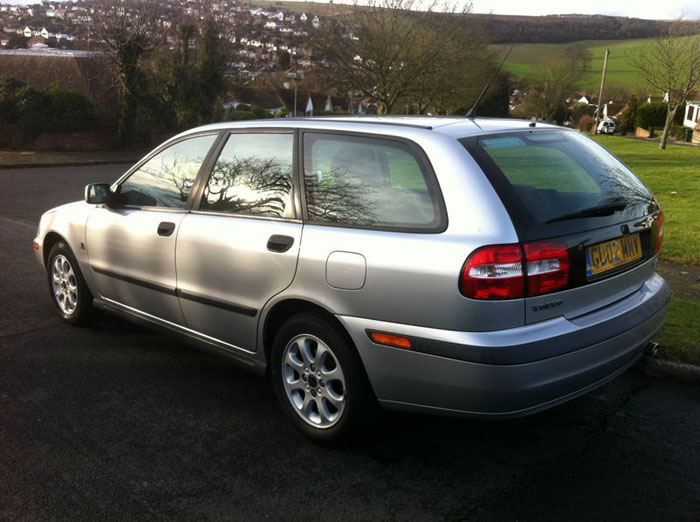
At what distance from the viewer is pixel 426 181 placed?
317 centimetres

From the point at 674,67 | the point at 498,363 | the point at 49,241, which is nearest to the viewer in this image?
the point at 498,363

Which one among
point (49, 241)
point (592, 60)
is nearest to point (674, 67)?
point (49, 241)

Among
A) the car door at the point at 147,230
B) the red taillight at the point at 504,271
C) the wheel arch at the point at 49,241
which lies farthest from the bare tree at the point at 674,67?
the red taillight at the point at 504,271

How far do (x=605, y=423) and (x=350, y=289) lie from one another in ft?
5.90

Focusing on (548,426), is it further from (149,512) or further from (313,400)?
(149,512)

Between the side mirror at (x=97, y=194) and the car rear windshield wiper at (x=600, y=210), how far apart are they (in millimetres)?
3299

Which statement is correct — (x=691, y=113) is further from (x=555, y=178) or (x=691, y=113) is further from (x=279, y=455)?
(x=279, y=455)

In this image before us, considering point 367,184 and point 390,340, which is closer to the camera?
point 390,340

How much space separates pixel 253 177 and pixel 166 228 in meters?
0.77

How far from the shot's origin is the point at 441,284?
9.62ft

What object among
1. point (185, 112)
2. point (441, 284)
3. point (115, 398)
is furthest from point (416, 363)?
point (185, 112)

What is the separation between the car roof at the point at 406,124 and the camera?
11.1ft

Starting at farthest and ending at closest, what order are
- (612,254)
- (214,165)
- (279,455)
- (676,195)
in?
1. (676,195)
2. (214,165)
3. (279,455)
4. (612,254)

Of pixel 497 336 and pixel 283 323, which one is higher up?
pixel 497 336
